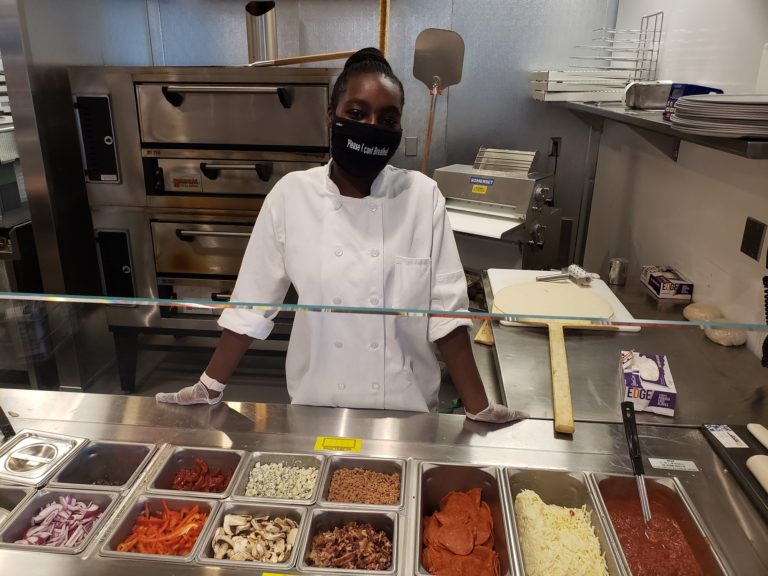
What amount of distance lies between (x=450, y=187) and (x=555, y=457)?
2.04 meters

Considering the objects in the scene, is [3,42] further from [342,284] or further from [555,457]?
[555,457]

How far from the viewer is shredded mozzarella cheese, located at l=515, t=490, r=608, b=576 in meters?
1.00

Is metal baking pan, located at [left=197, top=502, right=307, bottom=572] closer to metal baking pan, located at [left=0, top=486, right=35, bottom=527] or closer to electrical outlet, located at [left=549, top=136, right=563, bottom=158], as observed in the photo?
metal baking pan, located at [left=0, top=486, right=35, bottom=527]

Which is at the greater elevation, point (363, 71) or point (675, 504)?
point (363, 71)

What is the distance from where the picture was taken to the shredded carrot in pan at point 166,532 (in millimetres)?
1009

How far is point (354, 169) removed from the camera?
1446mm

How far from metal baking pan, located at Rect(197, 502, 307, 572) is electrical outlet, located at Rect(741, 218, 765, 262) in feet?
5.16

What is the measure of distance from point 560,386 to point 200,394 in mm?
856

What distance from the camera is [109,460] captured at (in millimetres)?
1228

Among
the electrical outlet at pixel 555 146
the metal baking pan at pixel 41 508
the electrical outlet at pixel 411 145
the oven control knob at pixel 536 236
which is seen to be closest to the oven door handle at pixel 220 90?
the electrical outlet at pixel 411 145

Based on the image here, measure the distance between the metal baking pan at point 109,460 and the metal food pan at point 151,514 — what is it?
0.11 m

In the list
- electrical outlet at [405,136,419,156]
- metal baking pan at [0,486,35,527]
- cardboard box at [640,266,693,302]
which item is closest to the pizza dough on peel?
cardboard box at [640,266,693,302]

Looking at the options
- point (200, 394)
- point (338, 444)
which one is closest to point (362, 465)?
point (338, 444)

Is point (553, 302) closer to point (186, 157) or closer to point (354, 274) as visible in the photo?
point (354, 274)
